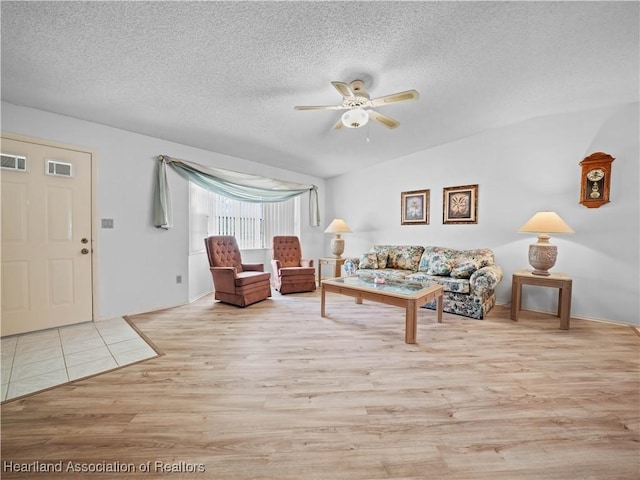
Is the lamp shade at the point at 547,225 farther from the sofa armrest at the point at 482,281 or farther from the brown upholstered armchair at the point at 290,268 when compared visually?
the brown upholstered armchair at the point at 290,268

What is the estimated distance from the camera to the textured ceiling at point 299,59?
174 cm

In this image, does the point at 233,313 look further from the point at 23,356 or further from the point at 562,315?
the point at 562,315

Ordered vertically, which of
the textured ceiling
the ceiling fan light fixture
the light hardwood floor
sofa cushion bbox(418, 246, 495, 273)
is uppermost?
the textured ceiling

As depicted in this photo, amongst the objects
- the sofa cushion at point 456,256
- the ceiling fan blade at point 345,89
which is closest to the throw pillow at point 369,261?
the sofa cushion at point 456,256

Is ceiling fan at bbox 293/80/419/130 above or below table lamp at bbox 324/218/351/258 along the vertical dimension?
above

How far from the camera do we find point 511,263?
3881 millimetres

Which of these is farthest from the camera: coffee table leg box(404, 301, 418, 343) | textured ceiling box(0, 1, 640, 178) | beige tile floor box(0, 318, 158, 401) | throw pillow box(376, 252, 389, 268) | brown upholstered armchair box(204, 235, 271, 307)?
throw pillow box(376, 252, 389, 268)

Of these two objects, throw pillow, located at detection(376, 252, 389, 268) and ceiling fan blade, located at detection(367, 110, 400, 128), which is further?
throw pillow, located at detection(376, 252, 389, 268)

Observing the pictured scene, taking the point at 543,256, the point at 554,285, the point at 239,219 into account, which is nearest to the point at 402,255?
the point at 543,256

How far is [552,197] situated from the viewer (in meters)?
3.53

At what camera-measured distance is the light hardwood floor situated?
4.09ft

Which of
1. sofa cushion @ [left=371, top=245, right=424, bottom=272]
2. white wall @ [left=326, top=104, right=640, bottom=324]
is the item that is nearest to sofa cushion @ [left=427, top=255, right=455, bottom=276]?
sofa cushion @ [left=371, top=245, right=424, bottom=272]

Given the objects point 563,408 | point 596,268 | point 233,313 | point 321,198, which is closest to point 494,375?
point 563,408

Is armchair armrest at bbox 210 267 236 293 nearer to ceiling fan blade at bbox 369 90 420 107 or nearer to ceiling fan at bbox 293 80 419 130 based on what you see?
ceiling fan at bbox 293 80 419 130
